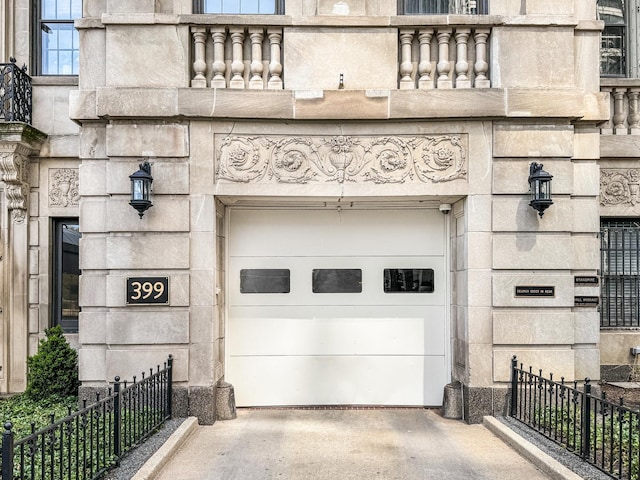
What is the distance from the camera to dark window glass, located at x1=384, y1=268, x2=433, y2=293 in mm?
8359

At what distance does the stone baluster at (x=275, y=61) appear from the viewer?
7.58 m

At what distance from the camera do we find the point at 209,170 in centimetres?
753

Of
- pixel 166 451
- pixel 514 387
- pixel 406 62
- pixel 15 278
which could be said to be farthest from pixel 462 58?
pixel 15 278

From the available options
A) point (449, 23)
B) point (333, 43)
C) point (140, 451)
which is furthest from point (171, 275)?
point (449, 23)

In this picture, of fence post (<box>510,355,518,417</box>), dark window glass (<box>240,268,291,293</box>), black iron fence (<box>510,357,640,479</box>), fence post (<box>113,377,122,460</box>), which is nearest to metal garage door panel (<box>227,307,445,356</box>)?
dark window glass (<box>240,268,291,293</box>)

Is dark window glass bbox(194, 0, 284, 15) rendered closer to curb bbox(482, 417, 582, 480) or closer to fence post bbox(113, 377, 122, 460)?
fence post bbox(113, 377, 122, 460)

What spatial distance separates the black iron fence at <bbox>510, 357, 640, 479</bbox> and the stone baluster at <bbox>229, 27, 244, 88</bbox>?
5659 millimetres

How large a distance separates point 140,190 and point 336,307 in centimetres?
350

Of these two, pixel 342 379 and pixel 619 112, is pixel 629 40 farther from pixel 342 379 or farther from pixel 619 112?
pixel 342 379

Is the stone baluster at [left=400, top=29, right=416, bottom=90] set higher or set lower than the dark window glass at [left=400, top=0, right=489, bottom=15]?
lower

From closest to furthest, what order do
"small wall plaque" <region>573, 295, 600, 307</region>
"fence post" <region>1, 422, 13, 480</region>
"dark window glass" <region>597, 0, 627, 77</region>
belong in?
"fence post" <region>1, 422, 13, 480</region> → "small wall plaque" <region>573, 295, 600, 307</region> → "dark window glass" <region>597, 0, 627, 77</region>

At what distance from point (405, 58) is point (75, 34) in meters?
5.93

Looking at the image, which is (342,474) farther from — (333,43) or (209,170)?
(333,43)

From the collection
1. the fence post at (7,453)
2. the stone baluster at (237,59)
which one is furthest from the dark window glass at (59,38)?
the fence post at (7,453)
